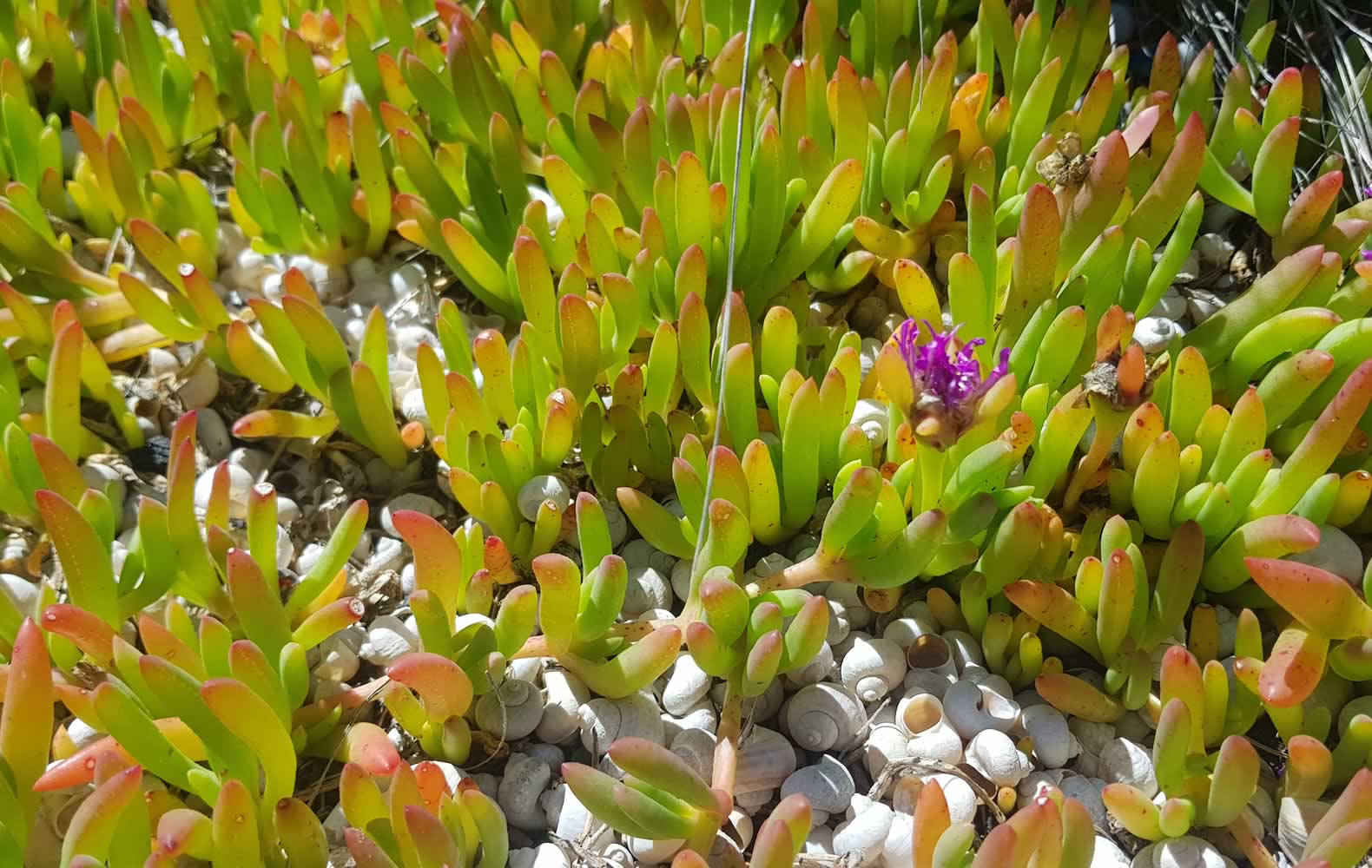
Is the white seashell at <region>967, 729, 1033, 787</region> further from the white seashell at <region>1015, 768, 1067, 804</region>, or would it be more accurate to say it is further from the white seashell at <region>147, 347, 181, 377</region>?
the white seashell at <region>147, 347, 181, 377</region>

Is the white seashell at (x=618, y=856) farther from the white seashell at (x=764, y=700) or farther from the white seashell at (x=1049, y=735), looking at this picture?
the white seashell at (x=1049, y=735)

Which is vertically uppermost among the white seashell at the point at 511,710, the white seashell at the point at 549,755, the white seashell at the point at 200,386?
the white seashell at the point at 200,386

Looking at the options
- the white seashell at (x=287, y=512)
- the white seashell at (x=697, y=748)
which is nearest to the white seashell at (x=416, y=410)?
the white seashell at (x=287, y=512)

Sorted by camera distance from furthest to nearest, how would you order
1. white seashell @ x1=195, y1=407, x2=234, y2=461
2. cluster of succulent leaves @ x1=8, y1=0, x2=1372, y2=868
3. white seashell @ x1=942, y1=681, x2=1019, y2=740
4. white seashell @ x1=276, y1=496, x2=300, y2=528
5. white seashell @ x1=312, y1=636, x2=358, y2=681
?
white seashell @ x1=195, y1=407, x2=234, y2=461 → white seashell @ x1=276, y1=496, x2=300, y2=528 → white seashell @ x1=312, y1=636, x2=358, y2=681 → white seashell @ x1=942, y1=681, x2=1019, y2=740 → cluster of succulent leaves @ x1=8, y1=0, x2=1372, y2=868

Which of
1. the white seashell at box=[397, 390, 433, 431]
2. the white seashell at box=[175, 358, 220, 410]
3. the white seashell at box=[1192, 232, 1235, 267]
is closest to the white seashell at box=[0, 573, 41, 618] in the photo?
the white seashell at box=[175, 358, 220, 410]

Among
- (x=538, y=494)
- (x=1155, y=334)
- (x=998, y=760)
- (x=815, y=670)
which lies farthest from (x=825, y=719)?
(x=1155, y=334)
